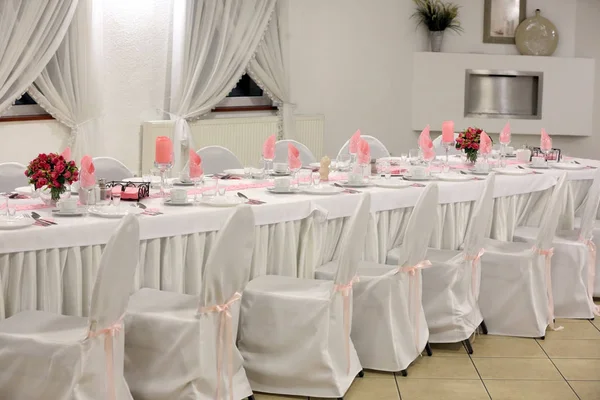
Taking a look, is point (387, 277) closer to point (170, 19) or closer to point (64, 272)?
point (64, 272)

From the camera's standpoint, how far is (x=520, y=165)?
19.2 ft

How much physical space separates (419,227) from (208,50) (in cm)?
391

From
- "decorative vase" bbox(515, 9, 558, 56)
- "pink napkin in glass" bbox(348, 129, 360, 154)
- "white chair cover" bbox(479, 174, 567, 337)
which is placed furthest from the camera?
"decorative vase" bbox(515, 9, 558, 56)

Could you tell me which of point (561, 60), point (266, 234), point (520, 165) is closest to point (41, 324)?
point (266, 234)

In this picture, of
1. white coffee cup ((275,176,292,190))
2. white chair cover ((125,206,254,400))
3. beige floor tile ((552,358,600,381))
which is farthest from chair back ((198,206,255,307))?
beige floor tile ((552,358,600,381))

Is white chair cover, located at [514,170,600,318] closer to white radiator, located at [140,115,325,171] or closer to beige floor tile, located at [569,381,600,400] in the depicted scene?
beige floor tile, located at [569,381,600,400]

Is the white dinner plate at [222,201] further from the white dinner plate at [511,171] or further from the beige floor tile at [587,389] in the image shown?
the white dinner plate at [511,171]

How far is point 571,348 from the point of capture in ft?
15.7

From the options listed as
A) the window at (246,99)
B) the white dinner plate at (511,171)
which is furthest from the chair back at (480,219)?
the window at (246,99)

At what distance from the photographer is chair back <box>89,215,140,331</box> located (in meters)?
3.07

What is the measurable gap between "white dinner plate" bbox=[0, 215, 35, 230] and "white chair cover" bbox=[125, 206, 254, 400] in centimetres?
53

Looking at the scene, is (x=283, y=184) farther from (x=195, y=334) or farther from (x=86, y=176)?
(x=195, y=334)

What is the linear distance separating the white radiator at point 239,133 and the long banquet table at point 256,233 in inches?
102

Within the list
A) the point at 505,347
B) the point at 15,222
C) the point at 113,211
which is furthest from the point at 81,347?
the point at 505,347
